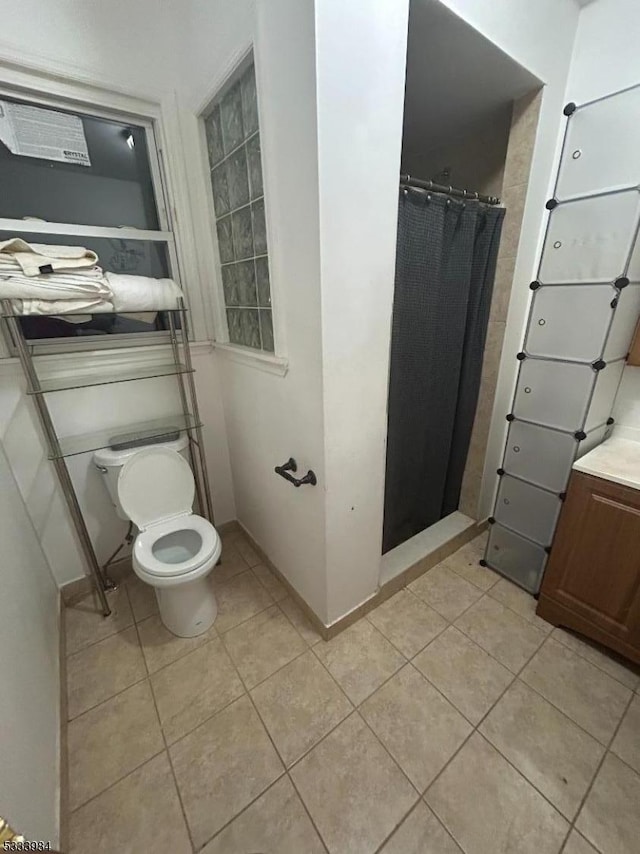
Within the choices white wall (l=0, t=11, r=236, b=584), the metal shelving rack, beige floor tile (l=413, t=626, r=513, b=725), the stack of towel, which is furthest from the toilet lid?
beige floor tile (l=413, t=626, r=513, b=725)

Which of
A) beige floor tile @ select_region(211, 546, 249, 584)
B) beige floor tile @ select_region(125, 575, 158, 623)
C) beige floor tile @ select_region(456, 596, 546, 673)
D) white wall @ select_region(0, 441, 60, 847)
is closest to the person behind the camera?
white wall @ select_region(0, 441, 60, 847)

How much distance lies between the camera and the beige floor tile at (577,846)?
3.14 feet

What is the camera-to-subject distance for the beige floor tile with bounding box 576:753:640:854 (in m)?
0.97

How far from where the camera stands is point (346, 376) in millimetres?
1197

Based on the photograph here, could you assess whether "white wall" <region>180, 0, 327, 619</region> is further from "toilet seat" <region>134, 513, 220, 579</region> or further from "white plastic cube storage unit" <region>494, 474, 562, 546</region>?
"white plastic cube storage unit" <region>494, 474, 562, 546</region>

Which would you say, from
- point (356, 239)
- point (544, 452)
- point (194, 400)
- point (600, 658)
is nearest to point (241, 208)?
point (356, 239)

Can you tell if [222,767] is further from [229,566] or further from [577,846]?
[577,846]

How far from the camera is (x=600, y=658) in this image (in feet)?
4.75

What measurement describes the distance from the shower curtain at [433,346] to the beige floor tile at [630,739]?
1.05 m

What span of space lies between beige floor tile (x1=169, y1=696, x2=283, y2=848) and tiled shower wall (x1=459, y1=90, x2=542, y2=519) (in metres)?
1.59

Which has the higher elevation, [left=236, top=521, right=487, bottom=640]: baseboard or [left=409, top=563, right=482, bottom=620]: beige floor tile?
[left=236, top=521, right=487, bottom=640]: baseboard

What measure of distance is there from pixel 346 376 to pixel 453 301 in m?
0.81

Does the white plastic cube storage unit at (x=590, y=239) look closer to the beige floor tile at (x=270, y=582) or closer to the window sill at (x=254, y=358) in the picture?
the window sill at (x=254, y=358)

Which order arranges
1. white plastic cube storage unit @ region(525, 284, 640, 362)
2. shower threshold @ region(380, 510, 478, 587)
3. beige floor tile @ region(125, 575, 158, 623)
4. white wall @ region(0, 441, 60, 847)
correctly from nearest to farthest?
white wall @ region(0, 441, 60, 847)
white plastic cube storage unit @ region(525, 284, 640, 362)
beige floor tile @ region(125, 575, 158, 623)
shower threshold @ region(380, 510, 478, 587)
